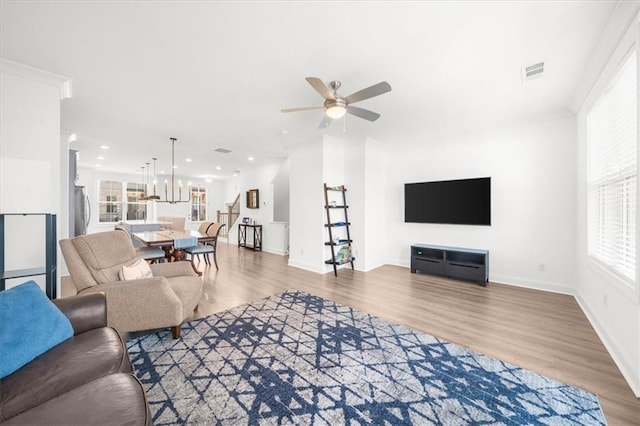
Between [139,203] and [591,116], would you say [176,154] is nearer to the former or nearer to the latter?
[139,203]

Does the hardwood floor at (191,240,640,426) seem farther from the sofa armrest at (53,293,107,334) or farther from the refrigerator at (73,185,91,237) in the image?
the refrigerator at (73,185,91,237)

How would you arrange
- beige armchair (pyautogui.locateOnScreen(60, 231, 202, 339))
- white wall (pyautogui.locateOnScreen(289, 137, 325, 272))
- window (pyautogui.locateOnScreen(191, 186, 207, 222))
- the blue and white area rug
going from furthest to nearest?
window (pyautogui.locateOnScreen(191, 186, 207, 222)) < white wall (pyautogui.locateOnScreen(289, 137, 325, 272)) < beige armchair (pyautogui.locateOnScreen(60, 231, 202, 339)) < the blue and white area rug

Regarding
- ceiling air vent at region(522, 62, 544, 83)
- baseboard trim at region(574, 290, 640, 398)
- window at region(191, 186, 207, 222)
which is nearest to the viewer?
baseboard trim at region(574, 290, 640, 398)

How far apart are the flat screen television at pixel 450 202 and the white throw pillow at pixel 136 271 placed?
4619 mm

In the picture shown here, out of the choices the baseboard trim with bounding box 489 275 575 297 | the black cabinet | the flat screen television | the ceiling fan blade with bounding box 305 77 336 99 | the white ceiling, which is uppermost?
the white ceiling

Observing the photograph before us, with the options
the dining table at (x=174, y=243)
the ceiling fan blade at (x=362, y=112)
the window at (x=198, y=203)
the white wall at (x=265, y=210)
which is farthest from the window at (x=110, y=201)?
the ceiling fan blade at (x=362, y=112)

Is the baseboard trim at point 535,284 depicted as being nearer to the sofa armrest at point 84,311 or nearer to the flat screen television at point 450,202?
the flat screen television at point 450,202

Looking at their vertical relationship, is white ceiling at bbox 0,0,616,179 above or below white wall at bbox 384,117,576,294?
above

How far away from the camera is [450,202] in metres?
4.91

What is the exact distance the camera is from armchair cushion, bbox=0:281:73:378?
125 cm

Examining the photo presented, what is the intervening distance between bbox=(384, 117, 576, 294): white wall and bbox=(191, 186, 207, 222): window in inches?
353

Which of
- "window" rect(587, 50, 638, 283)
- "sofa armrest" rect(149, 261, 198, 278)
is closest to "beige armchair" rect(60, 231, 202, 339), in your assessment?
"sofa armrest" rect(149, 261, 198, 278)

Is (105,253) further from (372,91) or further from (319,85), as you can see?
(372,91)

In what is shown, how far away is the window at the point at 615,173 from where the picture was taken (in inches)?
83.4
